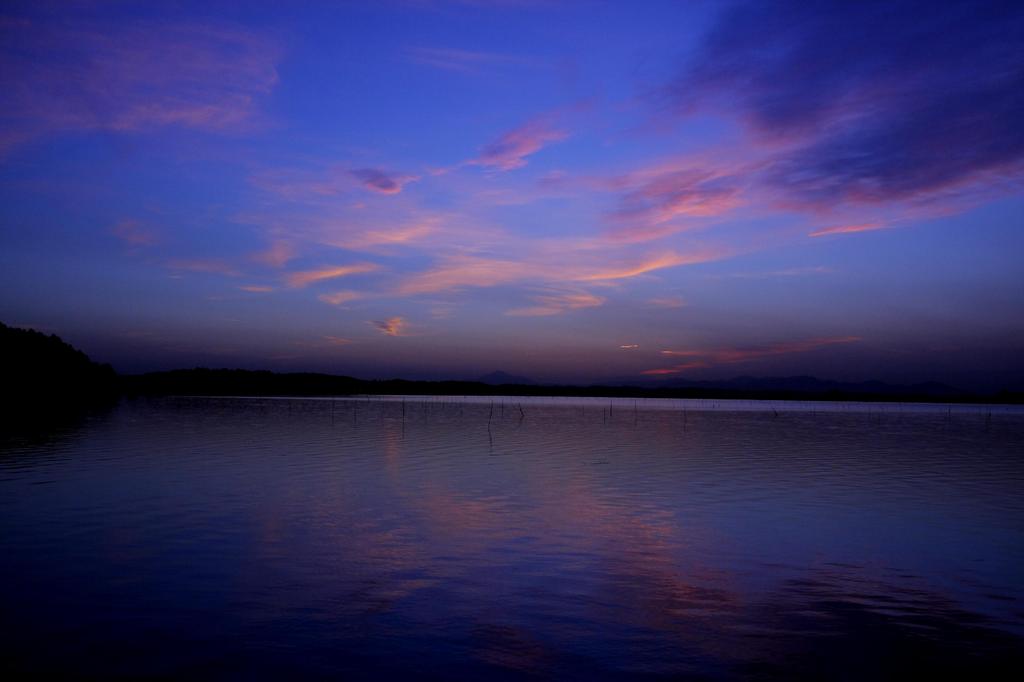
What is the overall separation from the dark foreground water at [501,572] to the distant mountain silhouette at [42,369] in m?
118

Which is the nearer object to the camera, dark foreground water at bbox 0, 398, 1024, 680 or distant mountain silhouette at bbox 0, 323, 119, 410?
dark foreground water at bbox 0, 398, 1024, 680

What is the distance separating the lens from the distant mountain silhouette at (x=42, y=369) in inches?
5354

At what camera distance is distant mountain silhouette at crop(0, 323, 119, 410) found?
136 m

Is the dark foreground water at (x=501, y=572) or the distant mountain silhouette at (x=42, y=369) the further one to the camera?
the distant mountain silhouette at (x=42, y=369)

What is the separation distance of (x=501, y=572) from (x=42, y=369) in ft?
539

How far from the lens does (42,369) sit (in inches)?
5881

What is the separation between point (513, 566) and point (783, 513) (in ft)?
39.0

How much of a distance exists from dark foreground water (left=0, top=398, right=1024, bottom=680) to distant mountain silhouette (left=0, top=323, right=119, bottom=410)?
11800 cm

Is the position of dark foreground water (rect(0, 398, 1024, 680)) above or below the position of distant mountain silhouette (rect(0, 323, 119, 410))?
below

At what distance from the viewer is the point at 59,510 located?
→ 22.5 metres

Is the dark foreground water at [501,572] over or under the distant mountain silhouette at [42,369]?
under

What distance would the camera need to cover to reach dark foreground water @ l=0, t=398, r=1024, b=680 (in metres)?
11.0

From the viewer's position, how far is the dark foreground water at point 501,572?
11.0 m

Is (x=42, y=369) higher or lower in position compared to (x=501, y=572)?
higher
